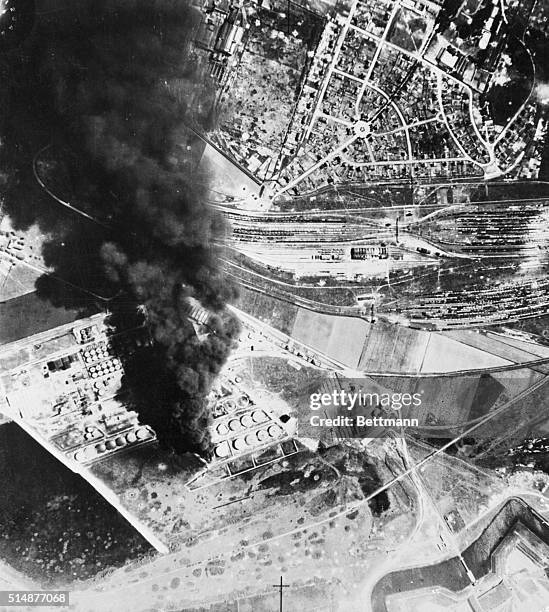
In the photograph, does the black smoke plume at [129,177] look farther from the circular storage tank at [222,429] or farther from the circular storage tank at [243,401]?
the circular storage tank at [243,401]

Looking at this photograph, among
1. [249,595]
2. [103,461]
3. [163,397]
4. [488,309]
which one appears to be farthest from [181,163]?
[249,595]

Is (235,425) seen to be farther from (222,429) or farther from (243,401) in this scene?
(243,401)

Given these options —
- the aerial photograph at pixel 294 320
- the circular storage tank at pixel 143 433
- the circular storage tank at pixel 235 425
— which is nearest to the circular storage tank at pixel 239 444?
the aerial photograph at pixel 294 320

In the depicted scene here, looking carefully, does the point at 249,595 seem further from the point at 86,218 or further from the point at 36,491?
the point at 86,218

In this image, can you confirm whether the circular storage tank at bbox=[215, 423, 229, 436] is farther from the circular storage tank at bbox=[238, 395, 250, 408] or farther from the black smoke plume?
the circular storage tank at bbox=[238, 395, 250, 408]

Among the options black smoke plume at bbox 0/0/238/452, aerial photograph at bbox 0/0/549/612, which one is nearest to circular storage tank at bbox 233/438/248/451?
aerial photograph at bbox 0/0/549/612

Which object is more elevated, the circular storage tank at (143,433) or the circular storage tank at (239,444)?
the circular storage tank at (239,444)
